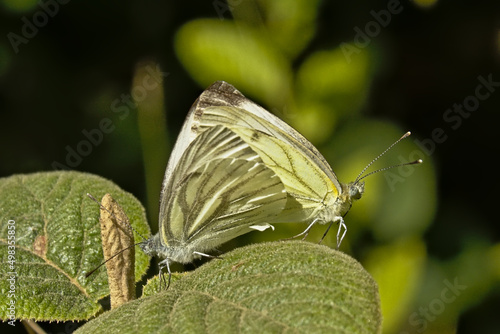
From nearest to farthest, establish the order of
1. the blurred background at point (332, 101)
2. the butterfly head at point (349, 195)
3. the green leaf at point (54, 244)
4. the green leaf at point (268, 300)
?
the green leaf at point (268, 300) < the green leaf at point (54, 244) < the butterfly head at point (349, 195) < the blurred background at point (332, 101)

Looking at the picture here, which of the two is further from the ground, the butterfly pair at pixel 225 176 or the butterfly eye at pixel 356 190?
the butterfly pair at pixel 225 176

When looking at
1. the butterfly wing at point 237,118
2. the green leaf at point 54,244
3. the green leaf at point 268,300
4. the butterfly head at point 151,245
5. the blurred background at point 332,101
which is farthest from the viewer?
the blurred background at point 332,101

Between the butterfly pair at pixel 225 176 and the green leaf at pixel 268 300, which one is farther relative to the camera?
the butterfly pair at pixel 225 176

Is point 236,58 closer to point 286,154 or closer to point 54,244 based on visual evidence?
point 286,154

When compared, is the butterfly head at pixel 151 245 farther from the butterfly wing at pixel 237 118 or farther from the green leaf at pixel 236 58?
the green leaf at pixel 236 58

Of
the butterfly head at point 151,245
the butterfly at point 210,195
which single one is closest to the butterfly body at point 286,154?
the butterfly at point 210,195

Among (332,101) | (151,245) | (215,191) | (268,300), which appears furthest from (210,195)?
(268,300)
